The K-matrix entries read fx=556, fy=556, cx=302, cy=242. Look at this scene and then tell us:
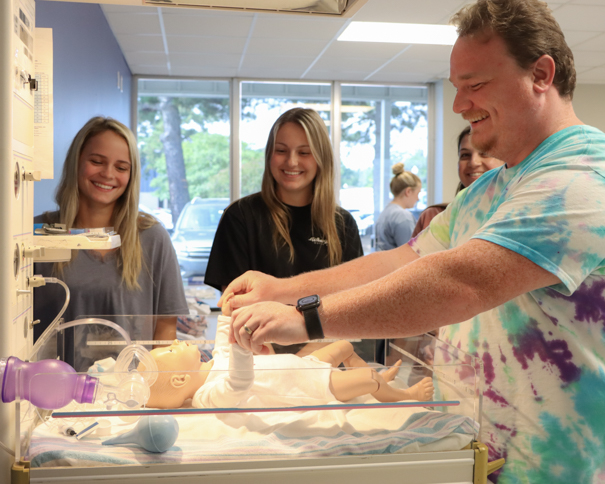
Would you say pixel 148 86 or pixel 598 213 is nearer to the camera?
pixel 598 213

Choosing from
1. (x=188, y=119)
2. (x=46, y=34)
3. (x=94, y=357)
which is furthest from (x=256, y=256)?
(x=188, y=119)

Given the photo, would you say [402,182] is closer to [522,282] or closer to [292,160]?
[292,160]

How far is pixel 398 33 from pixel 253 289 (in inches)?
157

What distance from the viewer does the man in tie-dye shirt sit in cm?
93

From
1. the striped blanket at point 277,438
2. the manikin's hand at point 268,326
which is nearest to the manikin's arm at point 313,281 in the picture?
the manikin's hand at point 268,326

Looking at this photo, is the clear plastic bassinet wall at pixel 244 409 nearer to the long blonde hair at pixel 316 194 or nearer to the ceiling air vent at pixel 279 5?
the ceiling air vent at pixel 279 5

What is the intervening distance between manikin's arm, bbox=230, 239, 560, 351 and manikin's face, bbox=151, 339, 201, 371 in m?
0.35

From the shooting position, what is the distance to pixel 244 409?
2.96ft

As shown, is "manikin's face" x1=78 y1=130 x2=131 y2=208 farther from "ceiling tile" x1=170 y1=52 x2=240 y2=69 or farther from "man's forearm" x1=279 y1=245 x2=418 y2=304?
"ceiling tile" x1=170 y1=52 x2=240 y2=69

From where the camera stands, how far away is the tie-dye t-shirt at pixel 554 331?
938mm

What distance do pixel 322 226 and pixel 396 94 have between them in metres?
4.92

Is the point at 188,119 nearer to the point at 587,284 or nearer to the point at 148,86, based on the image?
the point at 148,86

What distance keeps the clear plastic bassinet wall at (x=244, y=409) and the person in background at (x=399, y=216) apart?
3658 millimetres

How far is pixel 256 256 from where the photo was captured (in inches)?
83.7
